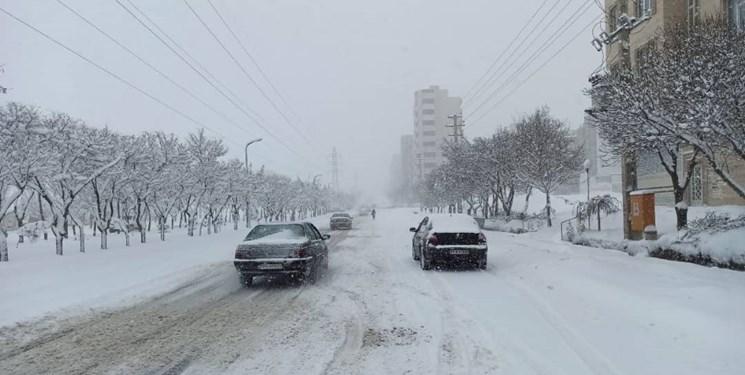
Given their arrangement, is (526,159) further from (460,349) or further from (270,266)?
(460,349)

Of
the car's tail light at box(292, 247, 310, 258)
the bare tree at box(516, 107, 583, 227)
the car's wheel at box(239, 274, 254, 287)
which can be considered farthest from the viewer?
the bare tree at box(516, 107, 583, 227)

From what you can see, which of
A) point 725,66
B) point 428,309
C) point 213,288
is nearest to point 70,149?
point 213,288

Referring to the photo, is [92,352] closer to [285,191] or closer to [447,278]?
[447,278]

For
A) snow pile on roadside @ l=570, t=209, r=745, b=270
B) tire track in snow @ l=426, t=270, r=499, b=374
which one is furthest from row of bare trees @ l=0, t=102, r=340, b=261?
snow pile on roadside @ l=570, t=209, r=745, b=270

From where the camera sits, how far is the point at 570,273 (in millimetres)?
11070

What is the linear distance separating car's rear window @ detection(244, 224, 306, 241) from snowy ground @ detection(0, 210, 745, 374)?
3.63 feet

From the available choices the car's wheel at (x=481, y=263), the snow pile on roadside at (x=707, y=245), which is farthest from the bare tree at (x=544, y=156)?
the car's wheel at (x=481, y=263)

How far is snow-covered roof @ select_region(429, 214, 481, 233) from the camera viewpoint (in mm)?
13641

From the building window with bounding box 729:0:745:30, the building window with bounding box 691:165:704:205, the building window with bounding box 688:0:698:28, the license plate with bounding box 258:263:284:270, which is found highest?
the building window with bounding box 688:0:698:28

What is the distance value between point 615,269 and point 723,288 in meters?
2.96

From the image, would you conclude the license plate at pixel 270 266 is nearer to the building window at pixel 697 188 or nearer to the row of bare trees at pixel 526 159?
the row of bare trees at pixel 526 159

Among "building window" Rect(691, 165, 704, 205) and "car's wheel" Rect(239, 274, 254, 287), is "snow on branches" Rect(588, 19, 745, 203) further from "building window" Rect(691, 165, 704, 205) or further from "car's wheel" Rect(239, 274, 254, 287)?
"building window" Rect(691, 165, 704, 205)

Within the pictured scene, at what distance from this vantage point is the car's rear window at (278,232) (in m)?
12.2

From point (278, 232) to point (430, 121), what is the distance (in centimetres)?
14529
